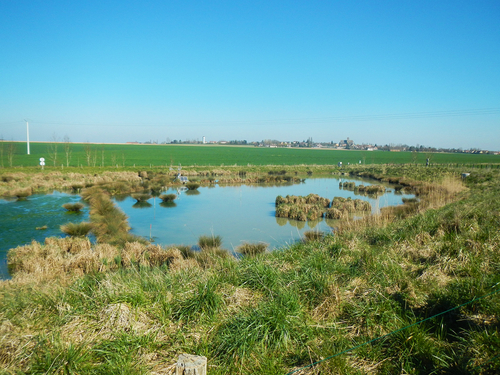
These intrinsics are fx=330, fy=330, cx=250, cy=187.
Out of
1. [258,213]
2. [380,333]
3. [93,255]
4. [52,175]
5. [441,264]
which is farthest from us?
[52,175]

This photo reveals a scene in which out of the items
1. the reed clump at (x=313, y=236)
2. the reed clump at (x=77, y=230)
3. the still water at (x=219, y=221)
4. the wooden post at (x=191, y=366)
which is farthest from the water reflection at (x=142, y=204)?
the wooden post at (x=191, y=366)

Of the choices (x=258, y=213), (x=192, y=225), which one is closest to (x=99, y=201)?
(x=192, y=225)

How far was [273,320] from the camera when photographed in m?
3.96

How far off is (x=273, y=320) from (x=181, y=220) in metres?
14.4

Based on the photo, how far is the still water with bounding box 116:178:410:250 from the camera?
1445 cm

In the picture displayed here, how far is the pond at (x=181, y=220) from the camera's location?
45.6ft

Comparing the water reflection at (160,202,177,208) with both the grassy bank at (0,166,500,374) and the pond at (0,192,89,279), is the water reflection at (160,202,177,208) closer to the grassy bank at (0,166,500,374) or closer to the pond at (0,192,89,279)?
the pond at (0,192,89,279)

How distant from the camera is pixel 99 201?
18000 mm

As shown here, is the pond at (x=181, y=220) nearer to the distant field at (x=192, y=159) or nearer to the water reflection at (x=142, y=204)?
the water reflection at (x=142, y=204)

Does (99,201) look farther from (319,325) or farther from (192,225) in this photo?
(319,325)

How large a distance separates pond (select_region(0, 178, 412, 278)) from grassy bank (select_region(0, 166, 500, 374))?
5.19 m

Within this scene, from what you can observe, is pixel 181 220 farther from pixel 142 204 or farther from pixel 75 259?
pixel 75 259

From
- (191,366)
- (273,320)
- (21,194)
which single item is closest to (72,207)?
(21,194)

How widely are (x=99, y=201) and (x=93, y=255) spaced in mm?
9576
